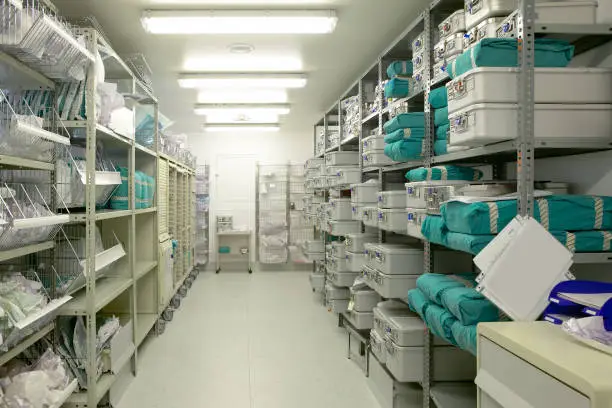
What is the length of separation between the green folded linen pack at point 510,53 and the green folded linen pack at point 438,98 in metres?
0.64

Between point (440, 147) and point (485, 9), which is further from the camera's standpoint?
point (440, 147)

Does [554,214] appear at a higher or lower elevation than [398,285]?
higher

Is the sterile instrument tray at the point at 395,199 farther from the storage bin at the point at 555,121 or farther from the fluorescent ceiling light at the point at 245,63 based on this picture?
the fluorescent ceiling light at the point at 245,63

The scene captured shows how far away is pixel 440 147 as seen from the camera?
8.31ft

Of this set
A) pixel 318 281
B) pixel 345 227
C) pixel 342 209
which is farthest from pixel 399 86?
pixel 318 281

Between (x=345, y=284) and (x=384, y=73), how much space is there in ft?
7.23

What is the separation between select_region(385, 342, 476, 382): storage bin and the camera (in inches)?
105

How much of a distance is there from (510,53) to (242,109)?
515 cm

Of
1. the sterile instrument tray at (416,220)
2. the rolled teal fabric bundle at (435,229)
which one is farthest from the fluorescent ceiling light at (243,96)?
the rolled teal fabric bundle at (435,229)

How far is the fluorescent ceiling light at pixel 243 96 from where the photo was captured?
553 centimetres

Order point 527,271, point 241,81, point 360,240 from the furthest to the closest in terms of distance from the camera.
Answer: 1. point 241,81
2. point 360,240
3. point 527,271

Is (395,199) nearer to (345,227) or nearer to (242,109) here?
(345,227)

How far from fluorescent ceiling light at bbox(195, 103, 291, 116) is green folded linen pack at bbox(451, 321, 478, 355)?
5.05 metres

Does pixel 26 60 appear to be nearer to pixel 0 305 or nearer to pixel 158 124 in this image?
pixel 0 305
